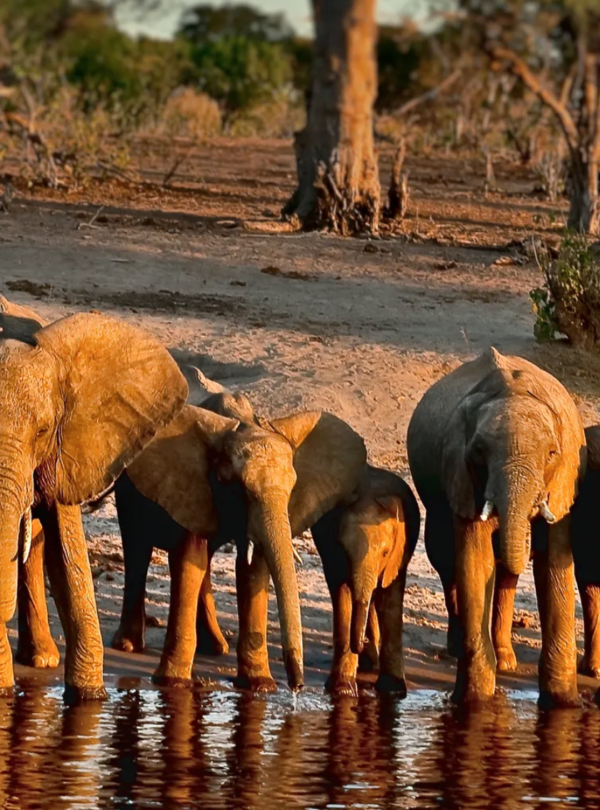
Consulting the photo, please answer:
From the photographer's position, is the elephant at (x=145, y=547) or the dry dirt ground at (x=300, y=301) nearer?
the elephant at (x=145, y=547)

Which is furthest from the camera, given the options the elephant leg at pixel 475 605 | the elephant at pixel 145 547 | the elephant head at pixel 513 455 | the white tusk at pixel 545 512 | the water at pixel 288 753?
the elephant at pixel 145 547

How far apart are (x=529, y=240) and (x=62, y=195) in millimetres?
4657

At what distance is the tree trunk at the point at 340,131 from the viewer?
59.1ft

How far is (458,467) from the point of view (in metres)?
8.10

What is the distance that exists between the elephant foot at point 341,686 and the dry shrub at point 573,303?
19.4 feet

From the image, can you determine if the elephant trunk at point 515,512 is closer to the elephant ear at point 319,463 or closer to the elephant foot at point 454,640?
the elephant ear at point 319,463

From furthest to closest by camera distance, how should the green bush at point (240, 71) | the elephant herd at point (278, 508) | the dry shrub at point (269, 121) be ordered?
1. the green bush at point (240, 71)
2. the dry shrub at point (269, 121)
3. the elephant herd at point (278, 508)

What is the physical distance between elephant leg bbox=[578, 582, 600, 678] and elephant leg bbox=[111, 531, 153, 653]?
200cm

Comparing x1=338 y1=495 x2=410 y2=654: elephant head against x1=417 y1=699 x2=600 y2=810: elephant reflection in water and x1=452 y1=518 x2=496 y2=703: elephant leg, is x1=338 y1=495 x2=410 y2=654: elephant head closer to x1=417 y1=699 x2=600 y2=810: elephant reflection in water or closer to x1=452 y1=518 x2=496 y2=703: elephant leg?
x1=452 y1=518 x2=496 y2=703: elephant leg

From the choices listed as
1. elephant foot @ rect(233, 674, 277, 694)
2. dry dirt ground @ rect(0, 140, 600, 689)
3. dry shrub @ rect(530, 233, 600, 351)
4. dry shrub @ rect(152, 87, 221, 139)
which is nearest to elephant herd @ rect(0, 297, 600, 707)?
elephant foot @ rect(233, 674, 277, 694)

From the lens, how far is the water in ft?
22.3

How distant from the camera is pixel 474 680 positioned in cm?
830

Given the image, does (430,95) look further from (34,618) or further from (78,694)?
(78,694)

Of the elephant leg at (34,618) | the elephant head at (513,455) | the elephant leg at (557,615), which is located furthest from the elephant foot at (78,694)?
the elephant leg at (557,615)
